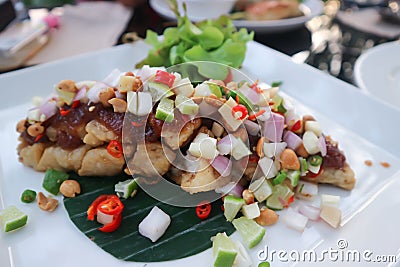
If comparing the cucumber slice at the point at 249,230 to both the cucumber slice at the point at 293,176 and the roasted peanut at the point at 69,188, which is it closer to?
the cucumber slice at the point at 293,176

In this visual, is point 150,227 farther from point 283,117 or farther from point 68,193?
point 283,117

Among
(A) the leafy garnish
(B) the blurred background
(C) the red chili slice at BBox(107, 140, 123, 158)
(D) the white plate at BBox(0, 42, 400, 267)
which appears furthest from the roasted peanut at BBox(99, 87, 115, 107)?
(B) the blurred background

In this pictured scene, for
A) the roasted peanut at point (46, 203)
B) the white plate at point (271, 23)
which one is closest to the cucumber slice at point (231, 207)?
the roasted peanut at point (46, 203)

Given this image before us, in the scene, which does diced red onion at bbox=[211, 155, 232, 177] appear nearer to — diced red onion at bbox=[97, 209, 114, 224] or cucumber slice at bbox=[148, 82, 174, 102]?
cucumber slice at bbox=[148, 82, 174, 102]

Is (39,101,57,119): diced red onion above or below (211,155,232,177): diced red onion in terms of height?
above

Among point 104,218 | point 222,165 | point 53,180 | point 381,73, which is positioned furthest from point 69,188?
point 381,73

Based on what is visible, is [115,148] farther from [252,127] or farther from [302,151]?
[302,151]
